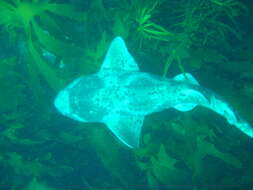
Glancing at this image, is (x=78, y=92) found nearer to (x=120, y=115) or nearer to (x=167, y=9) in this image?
(x=120, y=115)

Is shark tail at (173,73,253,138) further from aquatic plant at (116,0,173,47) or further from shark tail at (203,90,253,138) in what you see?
aquatic plant at (116,0,173,47)

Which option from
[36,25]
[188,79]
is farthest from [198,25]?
[36,25]

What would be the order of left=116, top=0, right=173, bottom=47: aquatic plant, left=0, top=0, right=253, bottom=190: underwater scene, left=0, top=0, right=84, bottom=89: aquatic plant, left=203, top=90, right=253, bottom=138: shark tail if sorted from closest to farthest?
left=203, top=90, right=253, bottom=138: shark tail → left=116, top=0, right=173, bottom=47: aquatic plant → left=0, top=0, right=253, bottom=190: underwater scene → left=0, top=0, right=84, bottom=89: aquatic plant

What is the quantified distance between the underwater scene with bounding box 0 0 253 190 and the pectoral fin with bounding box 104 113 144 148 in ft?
0.07

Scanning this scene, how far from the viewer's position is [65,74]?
539cm

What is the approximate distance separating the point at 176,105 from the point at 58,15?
3.18 metres

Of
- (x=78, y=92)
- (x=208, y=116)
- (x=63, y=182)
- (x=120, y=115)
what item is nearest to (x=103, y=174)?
(x=63, y=182)

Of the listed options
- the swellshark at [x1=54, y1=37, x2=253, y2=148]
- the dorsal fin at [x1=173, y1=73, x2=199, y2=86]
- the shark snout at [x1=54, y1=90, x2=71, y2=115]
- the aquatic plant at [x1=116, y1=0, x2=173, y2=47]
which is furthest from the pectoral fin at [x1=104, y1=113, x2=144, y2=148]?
the aquatic plant at [x1=116, y1=0, x2=173, y2=47]

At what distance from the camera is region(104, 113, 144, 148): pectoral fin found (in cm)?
480

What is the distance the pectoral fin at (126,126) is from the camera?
4805 millimetres

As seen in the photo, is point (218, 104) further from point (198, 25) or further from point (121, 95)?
point (121, 95)

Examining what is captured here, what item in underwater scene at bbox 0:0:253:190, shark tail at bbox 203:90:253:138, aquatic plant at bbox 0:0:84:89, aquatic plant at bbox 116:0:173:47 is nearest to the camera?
shark tail at bbox 203:90:253:138

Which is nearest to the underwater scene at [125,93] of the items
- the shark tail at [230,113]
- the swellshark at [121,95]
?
the swellshark at [121,95]

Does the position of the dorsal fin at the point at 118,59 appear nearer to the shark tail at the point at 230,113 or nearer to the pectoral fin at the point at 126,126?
the pectoral fin at the point at 126,126
